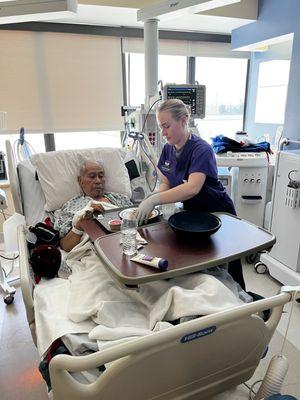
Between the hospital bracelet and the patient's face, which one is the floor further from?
the patient's face

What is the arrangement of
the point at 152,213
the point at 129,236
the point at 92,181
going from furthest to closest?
1. the point at 92,181
2. the point at 152,213
3. the point at 129,236

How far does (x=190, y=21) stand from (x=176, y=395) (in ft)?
10.9

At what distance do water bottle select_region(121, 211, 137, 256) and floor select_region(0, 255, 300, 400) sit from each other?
2.98ft

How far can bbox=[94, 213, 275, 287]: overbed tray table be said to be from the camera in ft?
3.45

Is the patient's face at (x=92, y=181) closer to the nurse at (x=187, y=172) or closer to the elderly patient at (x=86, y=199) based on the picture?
the elderly patient at (x=86, y=199)

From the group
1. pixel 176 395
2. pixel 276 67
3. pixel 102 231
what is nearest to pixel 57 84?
pixel 102 231

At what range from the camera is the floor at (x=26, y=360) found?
5.07ft

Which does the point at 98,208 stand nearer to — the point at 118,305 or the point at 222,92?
the point at 118,305

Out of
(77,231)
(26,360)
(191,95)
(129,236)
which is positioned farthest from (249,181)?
(26,360)

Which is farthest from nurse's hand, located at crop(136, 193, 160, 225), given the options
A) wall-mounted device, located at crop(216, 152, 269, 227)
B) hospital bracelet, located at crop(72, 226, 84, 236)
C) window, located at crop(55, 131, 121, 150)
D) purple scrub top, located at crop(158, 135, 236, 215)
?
window, located at crop(55, 131, 121, 150)

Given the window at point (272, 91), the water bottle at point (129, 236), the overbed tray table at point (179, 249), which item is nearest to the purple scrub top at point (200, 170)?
the overbed tray table at point (179, 249)

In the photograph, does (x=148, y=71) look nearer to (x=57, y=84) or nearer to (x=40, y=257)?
(x=57, y=84)

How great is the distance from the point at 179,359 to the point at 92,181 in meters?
1.40

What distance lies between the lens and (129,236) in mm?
1270
